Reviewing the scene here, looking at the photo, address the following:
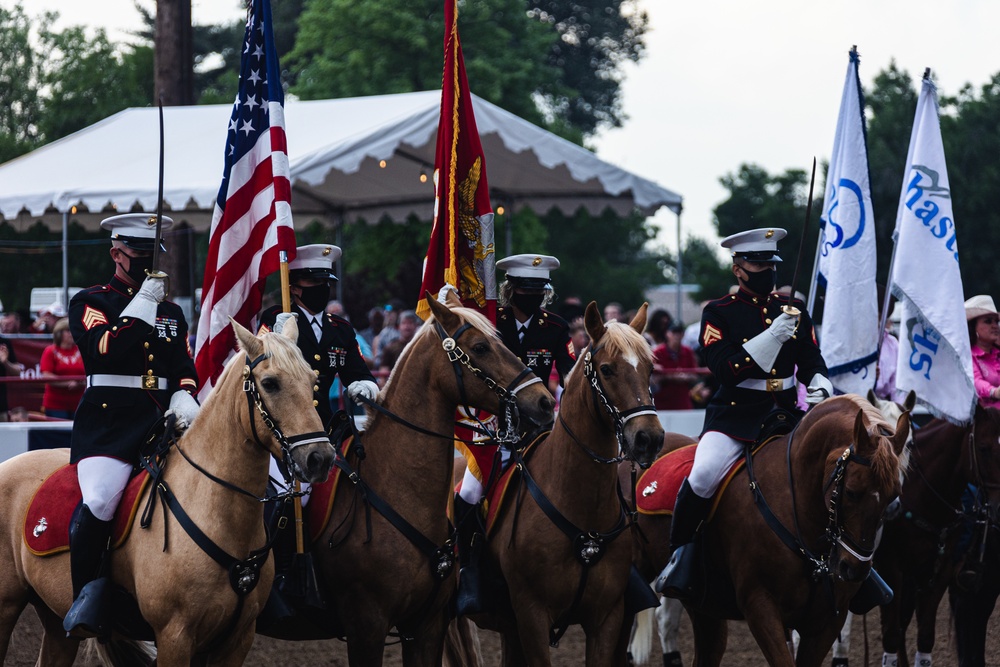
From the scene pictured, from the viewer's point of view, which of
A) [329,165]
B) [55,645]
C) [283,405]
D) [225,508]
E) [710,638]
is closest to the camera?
[283,405]

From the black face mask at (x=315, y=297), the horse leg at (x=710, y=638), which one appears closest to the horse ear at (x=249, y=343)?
the black face mask at (x=315, y=297)

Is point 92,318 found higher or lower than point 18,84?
lower

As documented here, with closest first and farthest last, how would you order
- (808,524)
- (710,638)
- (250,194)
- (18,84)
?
(808,524) → (250,194) → (710,638) → (18,84)

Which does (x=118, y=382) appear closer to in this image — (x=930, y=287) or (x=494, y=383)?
(x=494, y=383)

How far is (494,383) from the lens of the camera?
662cm

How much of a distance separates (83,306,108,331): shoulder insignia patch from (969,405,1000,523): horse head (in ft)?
19.7

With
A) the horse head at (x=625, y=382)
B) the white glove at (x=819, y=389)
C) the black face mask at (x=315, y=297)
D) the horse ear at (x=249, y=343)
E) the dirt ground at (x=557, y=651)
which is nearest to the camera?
the horse ear at (x=249, y=343)

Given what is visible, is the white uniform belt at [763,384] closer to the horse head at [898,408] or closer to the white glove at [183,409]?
the horse head at [898,408]

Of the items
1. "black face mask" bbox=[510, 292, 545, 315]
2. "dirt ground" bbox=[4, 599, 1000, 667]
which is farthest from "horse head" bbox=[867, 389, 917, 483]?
"black face mask" bbox=[510, 292, 545, 315]

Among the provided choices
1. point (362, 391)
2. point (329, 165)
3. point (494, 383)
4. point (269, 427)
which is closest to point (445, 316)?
point (494, 383)

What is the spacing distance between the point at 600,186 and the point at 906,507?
8.72m

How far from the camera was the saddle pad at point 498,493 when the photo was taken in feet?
25.3

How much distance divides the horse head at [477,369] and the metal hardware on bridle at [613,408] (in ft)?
1.33

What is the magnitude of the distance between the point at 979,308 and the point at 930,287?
0.63 m
